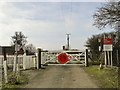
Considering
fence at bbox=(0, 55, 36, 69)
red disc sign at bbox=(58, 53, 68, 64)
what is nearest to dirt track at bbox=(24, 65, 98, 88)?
fence at bbox=(0, 55, 36, 69)

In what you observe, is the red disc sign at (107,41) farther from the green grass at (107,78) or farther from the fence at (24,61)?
the fence at (24,61)

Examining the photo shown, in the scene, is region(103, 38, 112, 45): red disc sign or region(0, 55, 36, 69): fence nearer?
region(103, 38, 112, 45): red disc sign

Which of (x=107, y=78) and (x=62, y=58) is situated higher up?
(x=62, y=58)

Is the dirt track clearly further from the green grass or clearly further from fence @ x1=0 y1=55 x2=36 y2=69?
fence @ x1=0 y1=55 x2=36 y2=69

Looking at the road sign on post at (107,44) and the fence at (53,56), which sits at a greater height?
the road sign on post at (107,44)

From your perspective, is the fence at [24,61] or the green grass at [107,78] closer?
the green grass at [107,78]

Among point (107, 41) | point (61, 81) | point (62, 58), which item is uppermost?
point (107, 41)

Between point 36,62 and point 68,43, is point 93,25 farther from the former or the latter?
point 68,43

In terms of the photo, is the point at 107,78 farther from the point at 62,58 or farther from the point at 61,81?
the point at 62,58

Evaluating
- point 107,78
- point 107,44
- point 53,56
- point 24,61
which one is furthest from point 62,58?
point 107,78

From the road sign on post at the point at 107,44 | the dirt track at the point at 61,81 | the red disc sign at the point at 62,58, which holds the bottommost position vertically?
the dirt track at the point at 61,81

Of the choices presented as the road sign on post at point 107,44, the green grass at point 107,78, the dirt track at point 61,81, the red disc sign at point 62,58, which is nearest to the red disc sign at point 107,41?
the road sign on post at point 107,44

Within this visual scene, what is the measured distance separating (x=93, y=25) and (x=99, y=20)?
0.94 metres

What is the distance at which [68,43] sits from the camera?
2109 inches
